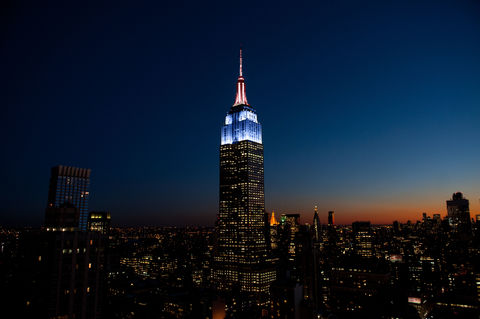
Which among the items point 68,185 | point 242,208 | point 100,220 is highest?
point 68,185

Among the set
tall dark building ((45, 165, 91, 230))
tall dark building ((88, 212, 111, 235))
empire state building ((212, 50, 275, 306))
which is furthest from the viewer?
tall dark building ((88, 212, 111, 235))

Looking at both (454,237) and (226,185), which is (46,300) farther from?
(454,237)

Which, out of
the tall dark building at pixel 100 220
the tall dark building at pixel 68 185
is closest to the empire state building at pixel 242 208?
the tall dark building at pixel 100 220

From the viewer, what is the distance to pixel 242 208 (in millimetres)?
152625

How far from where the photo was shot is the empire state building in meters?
138

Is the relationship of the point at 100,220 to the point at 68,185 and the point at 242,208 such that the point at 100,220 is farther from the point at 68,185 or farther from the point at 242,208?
the point at 68,185

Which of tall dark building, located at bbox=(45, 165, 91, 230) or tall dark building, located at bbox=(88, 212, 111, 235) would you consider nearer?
tall dark building, located at bbox=(45, 165, 91, 230)

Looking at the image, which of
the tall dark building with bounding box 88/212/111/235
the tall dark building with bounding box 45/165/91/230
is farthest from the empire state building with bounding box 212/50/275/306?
the tall dark building with bounding box 45/165/91/230

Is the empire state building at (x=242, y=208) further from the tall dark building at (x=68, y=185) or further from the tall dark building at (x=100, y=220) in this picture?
the tall dark building at (x=68, y=185)

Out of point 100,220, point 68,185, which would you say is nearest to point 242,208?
point 100,220

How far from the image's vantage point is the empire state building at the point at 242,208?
13750 centimetres

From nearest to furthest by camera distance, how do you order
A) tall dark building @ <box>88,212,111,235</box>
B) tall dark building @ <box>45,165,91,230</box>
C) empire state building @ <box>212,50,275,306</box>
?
tall dark building @ <box>45,165,91,230</box>
empire state building @ <box>212,50,275,306</box>
tall dark building @ <box>88,212,111,235</box>

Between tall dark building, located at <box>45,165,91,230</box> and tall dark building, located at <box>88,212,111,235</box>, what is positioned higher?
tall dark building, located at <box>45,165,91,230</box>

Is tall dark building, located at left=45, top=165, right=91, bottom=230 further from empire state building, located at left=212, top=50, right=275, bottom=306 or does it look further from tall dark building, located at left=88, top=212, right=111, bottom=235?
tall dark building, located at left=88, top=212, right=111, bottom=235
